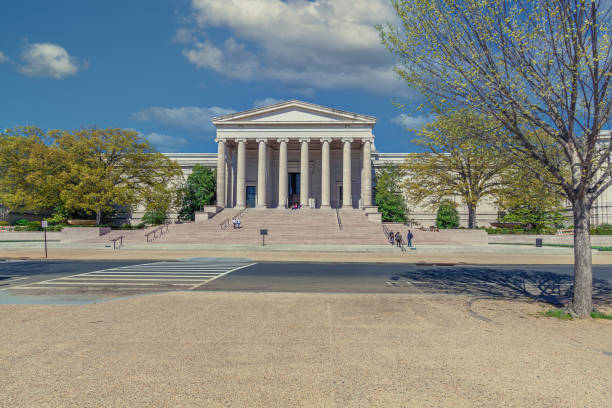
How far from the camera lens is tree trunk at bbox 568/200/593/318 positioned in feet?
30.7

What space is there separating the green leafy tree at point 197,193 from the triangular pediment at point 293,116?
9.12 meters

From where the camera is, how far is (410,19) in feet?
36.3

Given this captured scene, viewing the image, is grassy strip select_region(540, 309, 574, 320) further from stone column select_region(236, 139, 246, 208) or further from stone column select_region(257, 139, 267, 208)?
stone column select_region(236, 139, 246, 208)

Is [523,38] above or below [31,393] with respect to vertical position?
above

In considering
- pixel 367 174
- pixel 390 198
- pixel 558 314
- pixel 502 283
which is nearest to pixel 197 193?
pixel 367 174

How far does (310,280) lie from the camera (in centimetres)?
1508

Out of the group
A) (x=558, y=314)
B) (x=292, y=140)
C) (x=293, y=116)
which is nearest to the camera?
(x=558, y=314)

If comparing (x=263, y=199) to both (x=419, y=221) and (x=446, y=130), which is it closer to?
(x=419, y=221)

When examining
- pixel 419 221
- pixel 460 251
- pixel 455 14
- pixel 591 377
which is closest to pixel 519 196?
pixel 460 251

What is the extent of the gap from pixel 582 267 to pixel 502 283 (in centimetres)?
535

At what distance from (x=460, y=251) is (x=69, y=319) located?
28.1m

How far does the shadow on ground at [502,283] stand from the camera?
1214cm

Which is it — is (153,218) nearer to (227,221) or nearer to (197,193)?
(197,193)

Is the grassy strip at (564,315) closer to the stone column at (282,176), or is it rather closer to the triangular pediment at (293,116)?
the stone column at (282,176)
